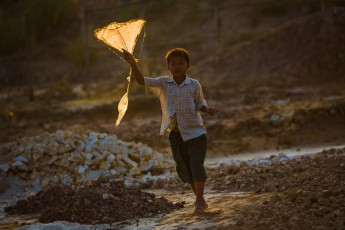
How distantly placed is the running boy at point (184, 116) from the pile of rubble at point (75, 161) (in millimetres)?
2465

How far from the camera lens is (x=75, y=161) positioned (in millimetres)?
7781

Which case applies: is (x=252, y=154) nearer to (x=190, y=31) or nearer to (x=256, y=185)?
(x=256, y=185)

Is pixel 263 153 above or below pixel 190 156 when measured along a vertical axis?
below

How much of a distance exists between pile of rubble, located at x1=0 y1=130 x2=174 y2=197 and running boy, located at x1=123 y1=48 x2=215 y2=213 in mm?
2465

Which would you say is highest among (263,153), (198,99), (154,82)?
(154,82)

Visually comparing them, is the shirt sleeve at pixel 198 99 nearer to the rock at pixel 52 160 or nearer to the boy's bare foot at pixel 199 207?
the boy's bare foot at pixel 199 207

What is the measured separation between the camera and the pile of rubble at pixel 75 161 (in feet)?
25.1

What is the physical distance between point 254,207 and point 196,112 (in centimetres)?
91

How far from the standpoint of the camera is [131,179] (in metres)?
7.33

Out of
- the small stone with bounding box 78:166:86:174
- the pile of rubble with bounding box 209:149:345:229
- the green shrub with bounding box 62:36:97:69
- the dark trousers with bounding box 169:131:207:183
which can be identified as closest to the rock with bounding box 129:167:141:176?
the small stone with bounding box 78:166:86:174

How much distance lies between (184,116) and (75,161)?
3172 millimetres

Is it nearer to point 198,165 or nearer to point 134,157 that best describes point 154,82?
point 198,165

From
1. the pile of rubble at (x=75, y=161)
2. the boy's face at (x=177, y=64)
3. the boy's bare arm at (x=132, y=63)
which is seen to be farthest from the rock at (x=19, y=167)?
the boy's face at (x=177, y=64)

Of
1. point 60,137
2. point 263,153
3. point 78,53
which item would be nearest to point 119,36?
point 60,137
